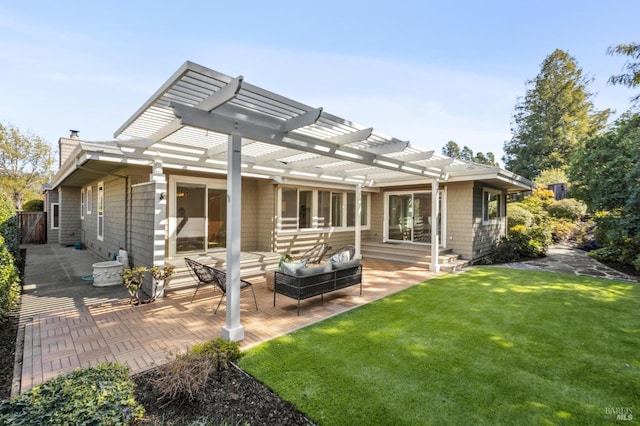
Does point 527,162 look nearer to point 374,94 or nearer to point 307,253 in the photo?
point 374,94

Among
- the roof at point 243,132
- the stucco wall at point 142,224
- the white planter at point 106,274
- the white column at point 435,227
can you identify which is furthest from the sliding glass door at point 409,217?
the white planter at point 106,274

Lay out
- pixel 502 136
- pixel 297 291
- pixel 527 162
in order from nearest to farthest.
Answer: pixel 297 291 → pixel 527 162 → pixel 502 136

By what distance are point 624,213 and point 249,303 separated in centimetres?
1182

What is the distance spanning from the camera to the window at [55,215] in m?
16.2

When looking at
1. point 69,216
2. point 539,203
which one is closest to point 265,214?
point 69,216

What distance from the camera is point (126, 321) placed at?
499 cm

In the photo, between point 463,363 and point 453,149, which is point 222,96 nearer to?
point 463,363

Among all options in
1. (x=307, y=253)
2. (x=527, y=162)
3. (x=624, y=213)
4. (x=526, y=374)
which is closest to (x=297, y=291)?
(x=526, y=374)

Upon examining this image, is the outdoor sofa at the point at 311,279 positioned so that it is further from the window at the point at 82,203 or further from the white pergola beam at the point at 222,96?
the window at the point at 82,203

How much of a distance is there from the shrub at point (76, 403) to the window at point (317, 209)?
7788 mm

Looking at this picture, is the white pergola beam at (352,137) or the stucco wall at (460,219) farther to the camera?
the stucco wall at (460,219)

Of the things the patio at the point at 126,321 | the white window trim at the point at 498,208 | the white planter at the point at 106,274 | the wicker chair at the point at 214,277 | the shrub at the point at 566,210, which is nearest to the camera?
the patio at the point at 126,321

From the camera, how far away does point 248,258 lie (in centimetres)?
841

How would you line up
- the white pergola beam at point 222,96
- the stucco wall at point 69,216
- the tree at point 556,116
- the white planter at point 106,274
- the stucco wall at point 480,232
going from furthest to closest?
the tree at point 556,116
the stucco wall at point 69,216
the stucco wall at point 480,232
the white planter at point 106,274
the white pergola beam at point 222,96
